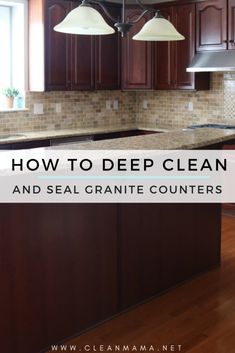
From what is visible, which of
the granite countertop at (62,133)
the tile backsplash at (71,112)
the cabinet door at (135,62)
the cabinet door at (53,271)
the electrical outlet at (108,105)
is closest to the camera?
the cabinet door at (53,271)

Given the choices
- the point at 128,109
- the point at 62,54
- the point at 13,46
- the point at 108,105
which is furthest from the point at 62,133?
the point at 128,109

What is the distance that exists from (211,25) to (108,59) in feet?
4.39

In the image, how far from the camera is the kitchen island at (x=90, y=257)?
2.66 m

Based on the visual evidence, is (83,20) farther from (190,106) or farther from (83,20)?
(190,106)

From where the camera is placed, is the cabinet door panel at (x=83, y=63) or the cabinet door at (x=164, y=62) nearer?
the cabinet door panel at (x=83, y=63)

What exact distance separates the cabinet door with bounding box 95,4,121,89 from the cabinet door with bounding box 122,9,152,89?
0.30ft

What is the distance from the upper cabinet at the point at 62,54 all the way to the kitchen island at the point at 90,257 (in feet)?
8.20

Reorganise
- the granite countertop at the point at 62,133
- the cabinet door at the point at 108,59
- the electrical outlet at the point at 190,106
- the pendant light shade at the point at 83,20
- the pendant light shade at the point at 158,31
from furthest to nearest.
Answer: the electrical outlet at the point at 190,106, the cabinet door at the point at 108,59, the granite countertop at the point at 62,133, the pendant light shade at the point at 158,31, the pendant light shade at the point at 83,20

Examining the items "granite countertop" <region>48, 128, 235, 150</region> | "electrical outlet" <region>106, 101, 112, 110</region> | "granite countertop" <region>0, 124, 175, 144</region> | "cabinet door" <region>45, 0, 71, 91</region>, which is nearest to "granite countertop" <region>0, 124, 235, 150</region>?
"granite countertop" <region>48, 128, 235, 150</region>

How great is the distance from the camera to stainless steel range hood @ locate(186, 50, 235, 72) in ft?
18.5

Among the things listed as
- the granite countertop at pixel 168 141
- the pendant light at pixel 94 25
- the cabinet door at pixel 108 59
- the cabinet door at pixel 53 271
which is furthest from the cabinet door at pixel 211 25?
the cabinet door at pixel 53 271

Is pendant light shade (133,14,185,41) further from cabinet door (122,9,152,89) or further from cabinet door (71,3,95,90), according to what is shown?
cabinet door (122,9,152,89)

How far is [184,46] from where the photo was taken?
20.3 feet

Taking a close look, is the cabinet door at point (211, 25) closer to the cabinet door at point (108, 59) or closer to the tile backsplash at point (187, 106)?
the tile backsplash at point (187, 106)
